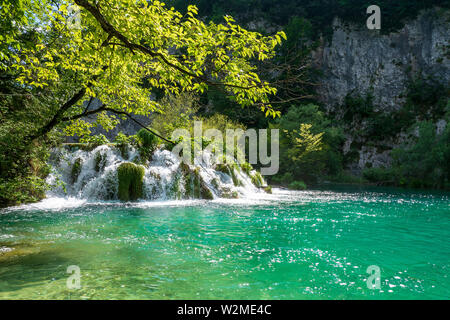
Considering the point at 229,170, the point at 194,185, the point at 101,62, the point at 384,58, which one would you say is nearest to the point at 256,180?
the point at 229,170

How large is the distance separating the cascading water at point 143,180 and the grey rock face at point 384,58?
4339 cm

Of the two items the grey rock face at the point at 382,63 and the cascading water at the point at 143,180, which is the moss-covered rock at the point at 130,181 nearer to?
the cascading water at the point at 143,180

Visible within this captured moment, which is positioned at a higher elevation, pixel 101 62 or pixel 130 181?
pixel 101 62

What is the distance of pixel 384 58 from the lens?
52969mm

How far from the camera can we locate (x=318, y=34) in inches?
2370

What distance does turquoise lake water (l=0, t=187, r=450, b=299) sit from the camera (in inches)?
192

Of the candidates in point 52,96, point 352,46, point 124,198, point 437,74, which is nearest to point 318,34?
point 352,46

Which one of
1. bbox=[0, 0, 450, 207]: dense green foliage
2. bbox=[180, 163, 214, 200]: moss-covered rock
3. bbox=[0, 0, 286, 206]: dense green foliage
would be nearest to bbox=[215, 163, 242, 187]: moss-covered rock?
bbox=[0, 0, 450, 207]: dense green foliage

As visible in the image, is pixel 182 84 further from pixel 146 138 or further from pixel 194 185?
pixel 146 138

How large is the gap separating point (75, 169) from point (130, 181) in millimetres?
3993

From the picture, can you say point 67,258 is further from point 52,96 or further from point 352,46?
point 352,46

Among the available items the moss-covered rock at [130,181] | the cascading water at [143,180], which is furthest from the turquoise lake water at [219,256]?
the cascading water at [143,180]

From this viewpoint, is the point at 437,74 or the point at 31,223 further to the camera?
the point at 437,74
